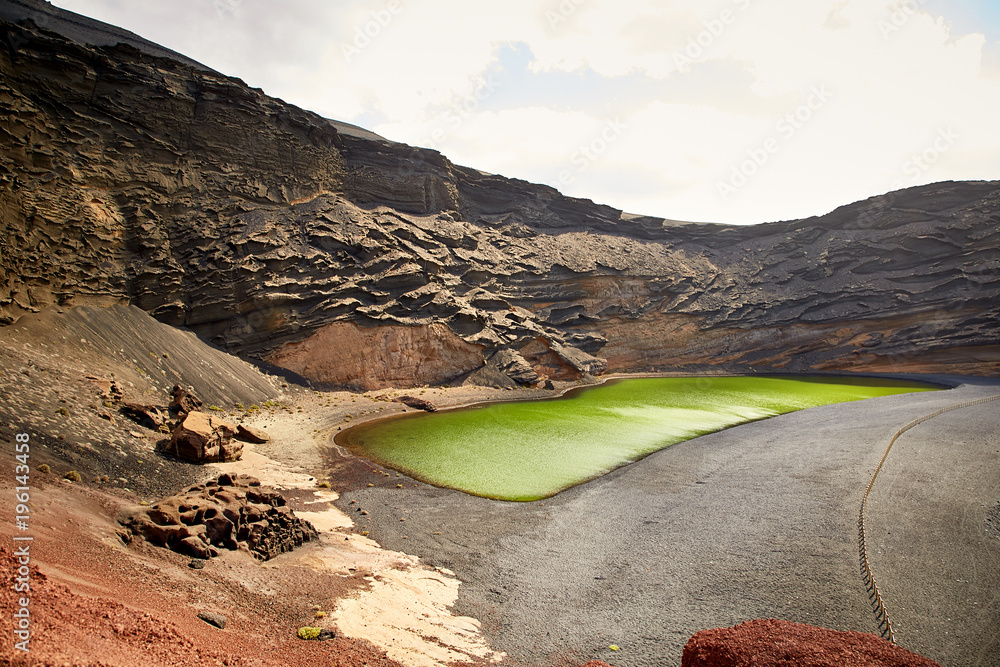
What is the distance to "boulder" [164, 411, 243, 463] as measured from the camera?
1425 centimetres

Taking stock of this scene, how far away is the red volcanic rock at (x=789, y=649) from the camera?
4250mm

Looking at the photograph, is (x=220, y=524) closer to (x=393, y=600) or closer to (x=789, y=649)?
(x=393, y=600)

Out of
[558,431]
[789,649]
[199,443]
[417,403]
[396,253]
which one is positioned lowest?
[558,431]

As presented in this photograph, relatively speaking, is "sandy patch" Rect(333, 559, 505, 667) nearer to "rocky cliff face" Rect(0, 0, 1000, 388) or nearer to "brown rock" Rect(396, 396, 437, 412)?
"brown rock" Rect(396, 396, 437, 412)

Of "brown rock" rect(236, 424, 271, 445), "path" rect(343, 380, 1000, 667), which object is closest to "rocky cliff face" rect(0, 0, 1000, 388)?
"brown rock" rect(236, 424, 271, 445)

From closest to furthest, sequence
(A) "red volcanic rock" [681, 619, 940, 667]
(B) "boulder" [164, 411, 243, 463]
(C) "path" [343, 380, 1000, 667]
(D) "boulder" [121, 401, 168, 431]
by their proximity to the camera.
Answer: (A) "red volcanic rock" [681, 619, 940, 667] < (C) "path" [343, 380, 1000, 667] < (B) "boulder" [164, 411, 243, 463] < (D) "boulder" [121, 401, 168, 431]

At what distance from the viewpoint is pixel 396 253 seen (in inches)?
1363

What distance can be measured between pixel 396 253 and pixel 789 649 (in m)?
33.0

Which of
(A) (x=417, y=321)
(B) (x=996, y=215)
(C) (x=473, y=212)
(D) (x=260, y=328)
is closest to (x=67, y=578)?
(D) (x=260, y=328)

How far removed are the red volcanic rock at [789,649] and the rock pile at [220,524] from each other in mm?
7968

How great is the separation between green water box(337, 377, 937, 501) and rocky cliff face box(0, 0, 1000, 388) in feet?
26.8

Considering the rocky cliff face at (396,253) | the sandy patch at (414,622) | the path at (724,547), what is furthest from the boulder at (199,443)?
the rocky cliff face at (396,253)

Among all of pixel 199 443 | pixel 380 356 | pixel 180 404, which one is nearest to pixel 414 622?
pixel 199 443

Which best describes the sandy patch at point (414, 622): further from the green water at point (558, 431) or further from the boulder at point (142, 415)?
the boulder at point (142, 415)
